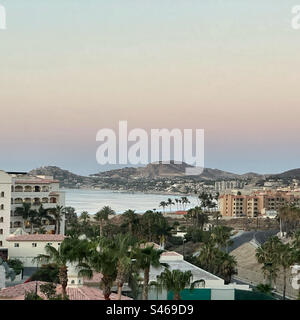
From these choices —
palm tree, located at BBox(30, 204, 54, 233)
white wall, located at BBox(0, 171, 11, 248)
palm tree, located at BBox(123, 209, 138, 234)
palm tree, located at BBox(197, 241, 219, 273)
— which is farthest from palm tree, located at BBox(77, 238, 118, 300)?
palm tree, located at BBox(123, 209, 138, 234)

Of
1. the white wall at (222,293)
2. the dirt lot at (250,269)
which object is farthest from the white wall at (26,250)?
the dirt lot at (250,269)

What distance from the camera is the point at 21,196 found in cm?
5094

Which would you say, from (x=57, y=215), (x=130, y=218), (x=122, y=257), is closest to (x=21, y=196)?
(x=57, y=215)

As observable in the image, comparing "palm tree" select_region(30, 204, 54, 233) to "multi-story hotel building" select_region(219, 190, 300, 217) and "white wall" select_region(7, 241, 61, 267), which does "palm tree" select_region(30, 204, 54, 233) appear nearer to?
"white wall" select_region(7, 241, 61, 267)

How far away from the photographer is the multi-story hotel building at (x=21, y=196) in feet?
Result: 154

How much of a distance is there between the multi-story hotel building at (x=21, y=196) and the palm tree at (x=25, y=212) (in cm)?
30

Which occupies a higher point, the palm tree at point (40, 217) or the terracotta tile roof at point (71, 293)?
the palm tree at point (40, 217)

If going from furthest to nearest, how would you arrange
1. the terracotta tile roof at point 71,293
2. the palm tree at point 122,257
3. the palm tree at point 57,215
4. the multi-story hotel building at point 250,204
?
the multi-story hotel building at point 250,204 < the palm tree at point 57,215 < the terracotta tile roof at point 71,293 < the palm tree at point 122,257

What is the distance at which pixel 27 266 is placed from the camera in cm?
3778

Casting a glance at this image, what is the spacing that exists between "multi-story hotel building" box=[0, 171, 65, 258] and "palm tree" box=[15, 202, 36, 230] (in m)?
0.30

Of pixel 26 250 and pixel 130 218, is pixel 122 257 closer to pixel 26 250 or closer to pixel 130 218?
pixel 26 250

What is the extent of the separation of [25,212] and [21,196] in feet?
8.11

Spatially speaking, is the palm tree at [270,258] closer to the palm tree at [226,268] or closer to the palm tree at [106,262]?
the palm tree at [226,268]
